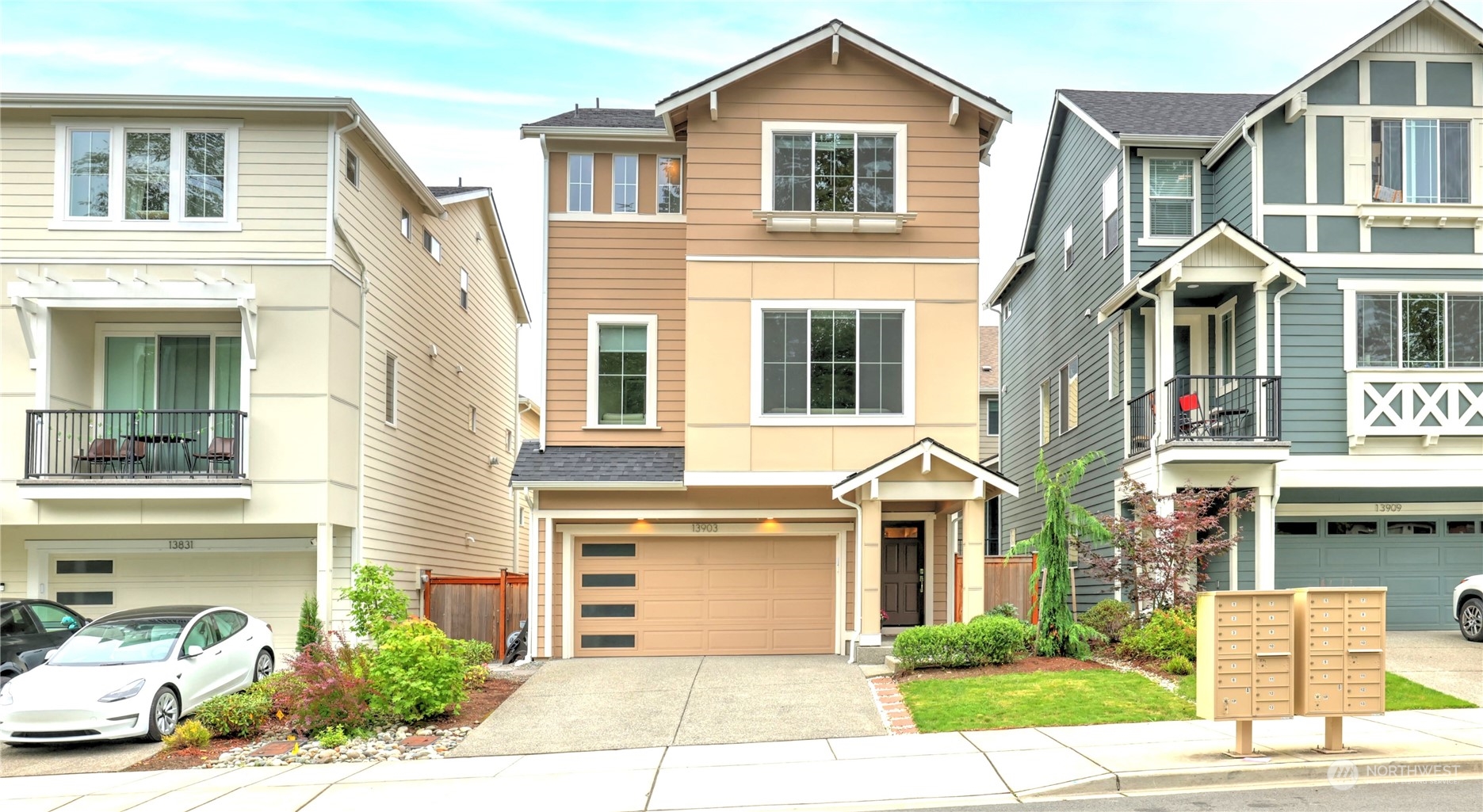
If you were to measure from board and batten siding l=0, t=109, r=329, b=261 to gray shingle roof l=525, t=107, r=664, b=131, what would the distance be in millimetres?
4041

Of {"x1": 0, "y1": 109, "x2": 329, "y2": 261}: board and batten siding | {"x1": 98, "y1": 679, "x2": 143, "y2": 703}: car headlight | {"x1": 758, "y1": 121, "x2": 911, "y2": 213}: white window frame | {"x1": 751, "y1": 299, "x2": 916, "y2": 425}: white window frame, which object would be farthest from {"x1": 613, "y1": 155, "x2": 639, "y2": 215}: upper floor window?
{"x1": 98, "y1": 679, "x2": 143, "y2": 703}: car headlight

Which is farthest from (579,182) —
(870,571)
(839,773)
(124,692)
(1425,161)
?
(1425,161)

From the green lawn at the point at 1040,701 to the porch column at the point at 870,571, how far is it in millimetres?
2731

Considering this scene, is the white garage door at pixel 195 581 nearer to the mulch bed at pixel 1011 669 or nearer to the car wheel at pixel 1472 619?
the mulch bed at pixel 1011 669

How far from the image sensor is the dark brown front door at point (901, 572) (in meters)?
21.4

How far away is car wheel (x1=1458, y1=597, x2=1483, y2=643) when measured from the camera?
17797mm

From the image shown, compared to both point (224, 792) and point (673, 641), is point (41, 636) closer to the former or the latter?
point (224, 792)

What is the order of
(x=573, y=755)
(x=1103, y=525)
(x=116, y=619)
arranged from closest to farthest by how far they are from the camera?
(x=573, y=755)
(x=116, y=619)
(x=1103, y=525)

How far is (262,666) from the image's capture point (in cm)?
1666

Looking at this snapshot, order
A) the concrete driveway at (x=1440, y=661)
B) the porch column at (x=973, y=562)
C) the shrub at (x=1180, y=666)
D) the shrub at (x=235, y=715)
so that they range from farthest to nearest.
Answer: the porch column at (x=973, y=562) < the shrub at (x=1180, y=666) < the concrete driveway at (x=1440, y=661) < the shrub at (x=235, y=715)

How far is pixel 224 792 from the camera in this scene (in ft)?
37.5

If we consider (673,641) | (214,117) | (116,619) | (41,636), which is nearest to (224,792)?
(116,619)

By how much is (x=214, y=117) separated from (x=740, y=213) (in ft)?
27.5

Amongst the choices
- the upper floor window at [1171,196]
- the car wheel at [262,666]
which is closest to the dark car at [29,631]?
the car wheel at [262,666]
